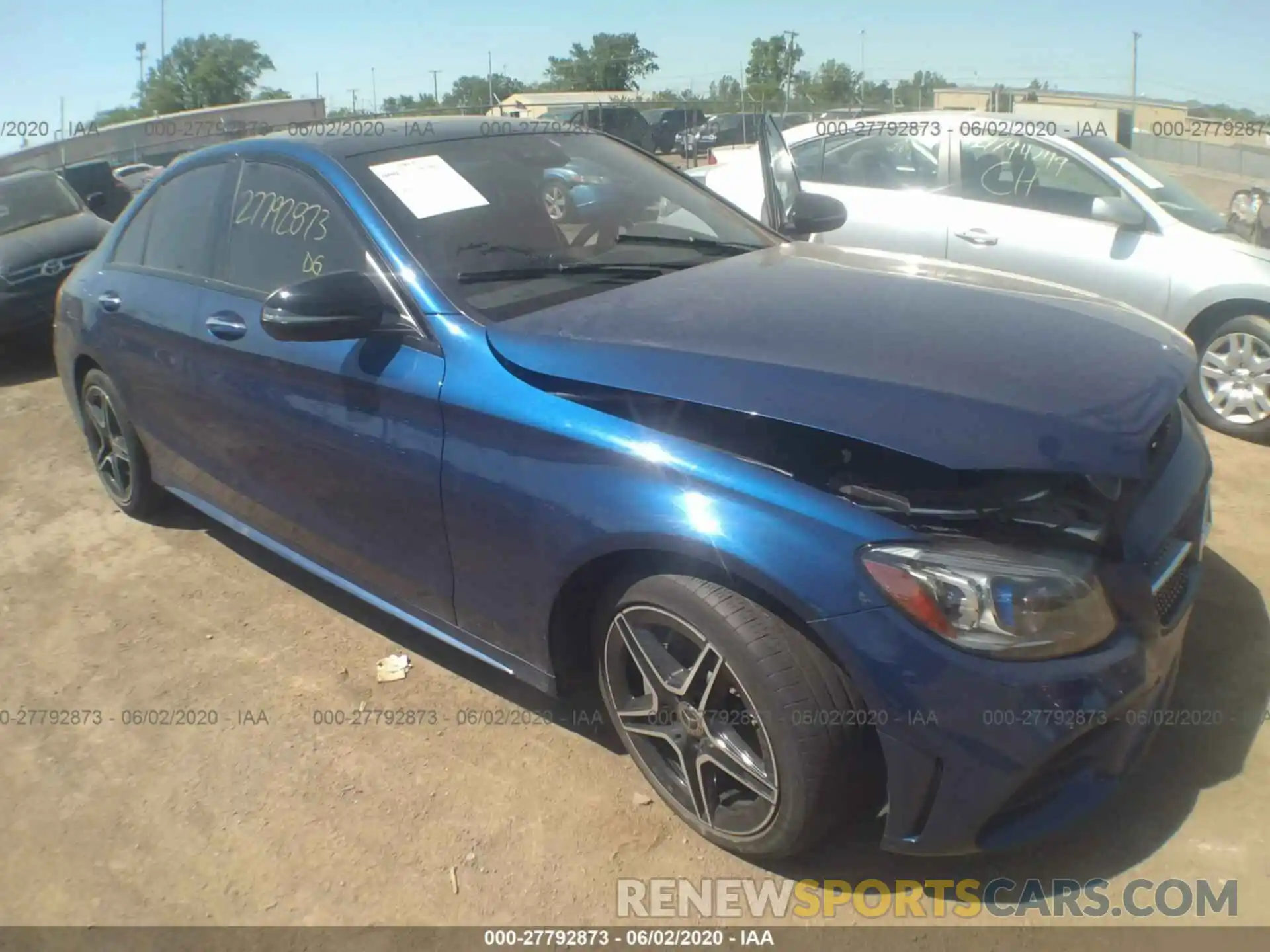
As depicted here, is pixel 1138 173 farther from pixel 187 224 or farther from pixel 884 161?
pixel 187 224

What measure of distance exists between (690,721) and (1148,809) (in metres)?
1.17

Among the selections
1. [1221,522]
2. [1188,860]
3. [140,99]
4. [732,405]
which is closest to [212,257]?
[732,405]

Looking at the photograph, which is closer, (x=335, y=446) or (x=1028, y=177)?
(x=335, y=446)

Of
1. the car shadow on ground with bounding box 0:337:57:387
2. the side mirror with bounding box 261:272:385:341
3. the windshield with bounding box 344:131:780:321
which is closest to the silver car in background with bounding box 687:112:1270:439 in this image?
the windshield with bounding box 344:131:780:321

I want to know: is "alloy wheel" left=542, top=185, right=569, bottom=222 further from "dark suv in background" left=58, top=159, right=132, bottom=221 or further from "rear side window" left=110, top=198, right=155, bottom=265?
"dark suv in background" left=58, top=159, right=132, bottom=221

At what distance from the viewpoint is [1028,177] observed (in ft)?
18.5

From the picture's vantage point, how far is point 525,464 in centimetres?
240

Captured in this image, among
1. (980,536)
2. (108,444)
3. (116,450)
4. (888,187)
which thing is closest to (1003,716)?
(980,536)

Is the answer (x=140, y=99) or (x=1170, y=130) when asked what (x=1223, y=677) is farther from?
(x=140, y=99)

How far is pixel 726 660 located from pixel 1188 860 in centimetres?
120

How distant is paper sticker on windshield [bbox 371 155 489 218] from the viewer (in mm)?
2887

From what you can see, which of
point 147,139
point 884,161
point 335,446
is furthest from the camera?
point 147,139

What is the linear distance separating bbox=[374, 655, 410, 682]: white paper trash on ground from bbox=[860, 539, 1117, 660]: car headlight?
6.16ft
